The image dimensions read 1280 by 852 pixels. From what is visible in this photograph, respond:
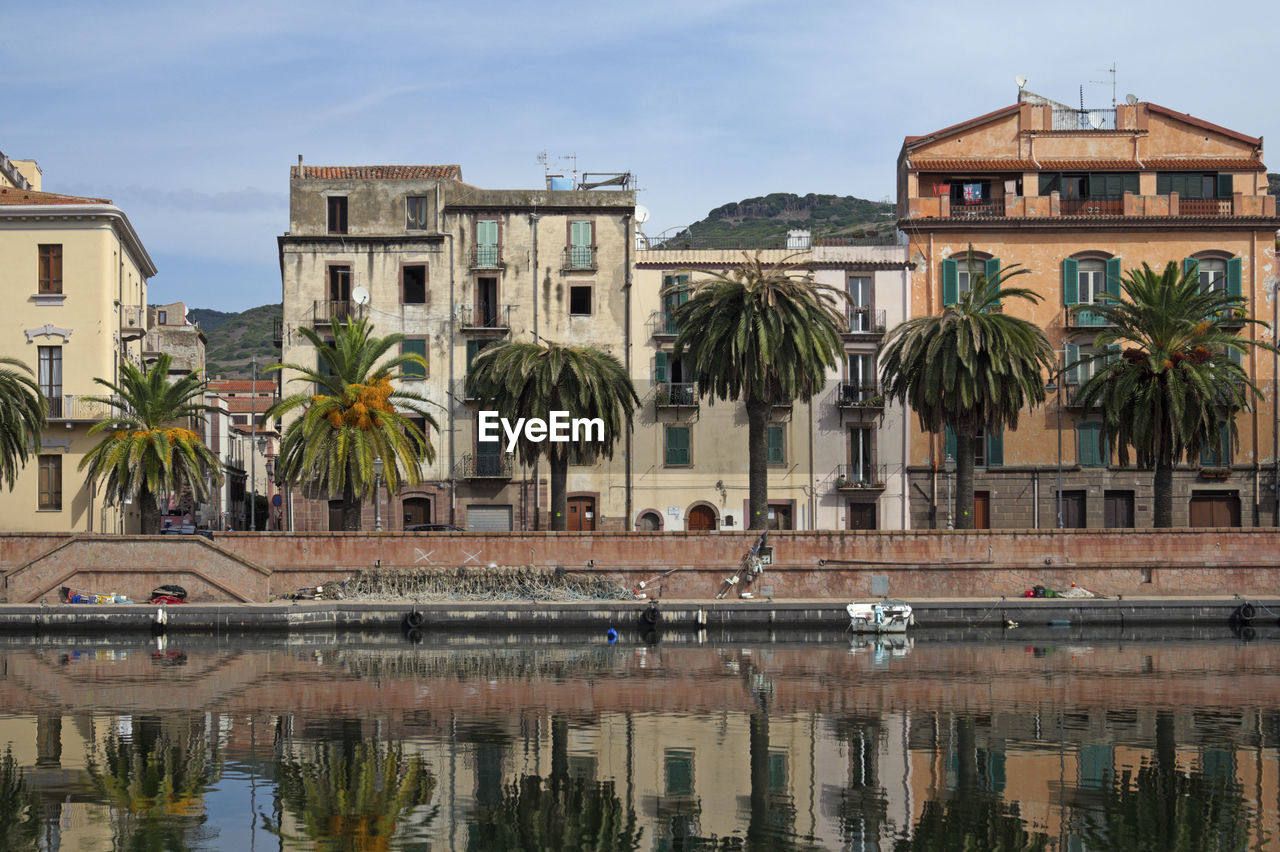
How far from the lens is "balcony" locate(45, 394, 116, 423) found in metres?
53.5

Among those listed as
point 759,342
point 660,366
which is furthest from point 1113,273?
point 759,342

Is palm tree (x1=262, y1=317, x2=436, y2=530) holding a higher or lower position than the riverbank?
higher

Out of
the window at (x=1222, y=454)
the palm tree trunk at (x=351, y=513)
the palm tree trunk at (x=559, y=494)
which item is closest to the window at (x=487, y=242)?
the palm tree trunk at (x=559, y=494)

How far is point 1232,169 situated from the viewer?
62.2 metres

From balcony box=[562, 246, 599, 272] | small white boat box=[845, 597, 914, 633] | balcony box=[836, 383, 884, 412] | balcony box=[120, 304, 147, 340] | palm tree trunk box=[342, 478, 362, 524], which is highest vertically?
balcony box=[562, 246, 599, 272]

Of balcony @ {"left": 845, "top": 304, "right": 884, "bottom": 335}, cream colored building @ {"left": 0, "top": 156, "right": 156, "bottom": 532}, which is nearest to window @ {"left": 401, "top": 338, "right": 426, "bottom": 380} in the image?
cream colored building @ {"left": 0, "top": 156, "right": 156, "bottom": 532}

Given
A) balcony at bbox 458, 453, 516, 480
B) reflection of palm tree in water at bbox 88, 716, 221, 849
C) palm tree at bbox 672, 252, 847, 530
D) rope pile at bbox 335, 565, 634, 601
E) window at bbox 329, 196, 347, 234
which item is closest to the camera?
reflection of palm tree in water at bbox 88, 716, 221, 849

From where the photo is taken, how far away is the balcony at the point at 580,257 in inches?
2408

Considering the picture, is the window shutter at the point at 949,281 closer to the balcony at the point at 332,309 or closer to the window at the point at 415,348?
the window at the point at 415,348

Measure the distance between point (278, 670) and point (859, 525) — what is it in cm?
2949

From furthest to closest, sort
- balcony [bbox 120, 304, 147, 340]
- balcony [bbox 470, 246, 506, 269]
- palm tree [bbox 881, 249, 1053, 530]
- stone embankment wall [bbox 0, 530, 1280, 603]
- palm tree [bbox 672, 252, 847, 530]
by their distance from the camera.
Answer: balcony [bbox 470, 246, 506, 269], balcony [bbox 120, 304, 147, 340], palm tree [bbox 881, 249, 1053, 530], stone embankment wall [bbox 0, 530, 1280, 603], palm tree [bbox 672, 252, 847, 530]

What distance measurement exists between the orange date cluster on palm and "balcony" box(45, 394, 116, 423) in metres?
10.2

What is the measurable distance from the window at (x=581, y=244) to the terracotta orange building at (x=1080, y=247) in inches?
522

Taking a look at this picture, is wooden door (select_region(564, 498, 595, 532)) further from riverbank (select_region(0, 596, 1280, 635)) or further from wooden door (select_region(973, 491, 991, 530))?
wooden door (select_region(973, 491, 991, 530))
